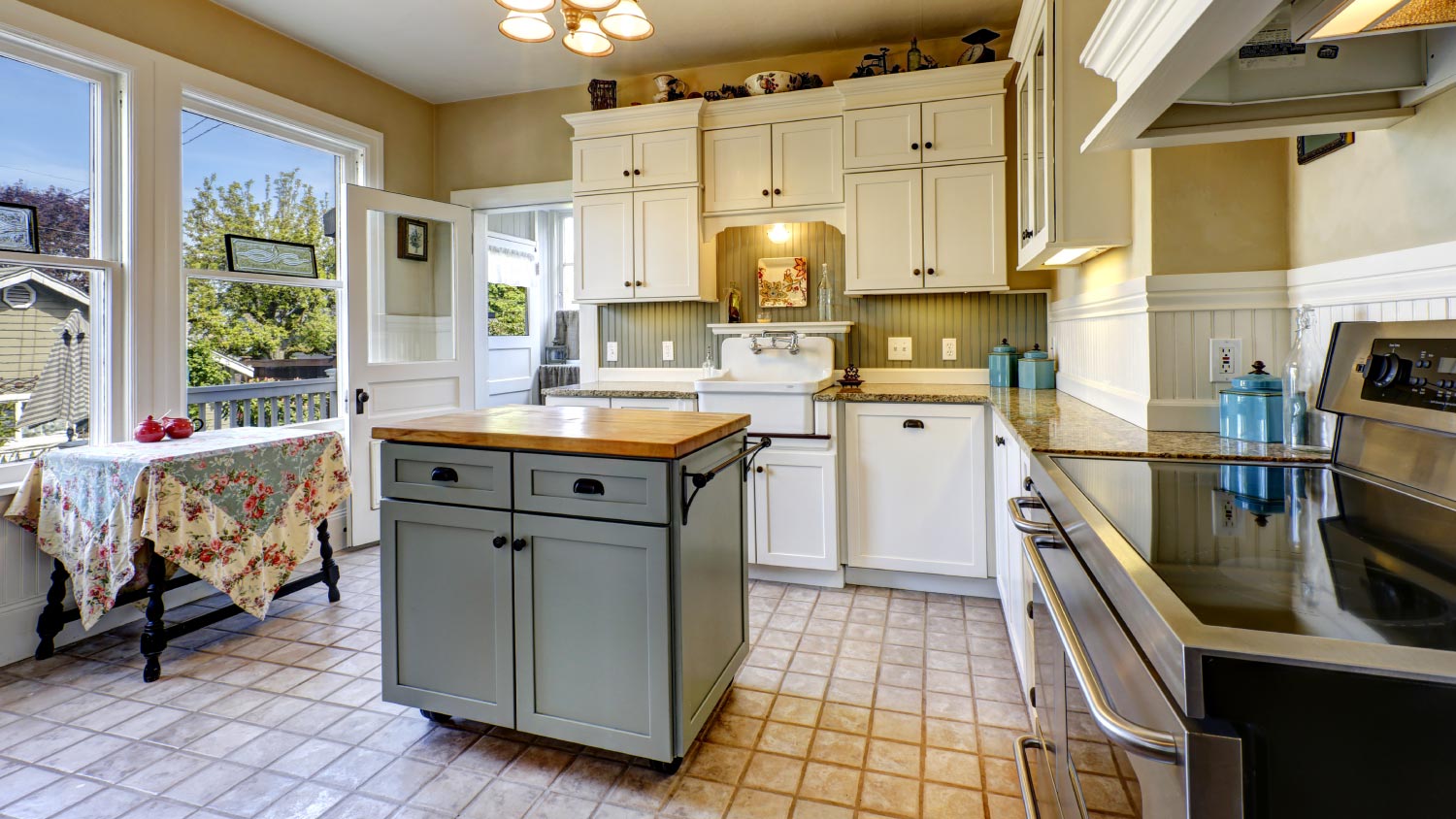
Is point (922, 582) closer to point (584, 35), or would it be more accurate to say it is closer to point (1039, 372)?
point (1039, 372)

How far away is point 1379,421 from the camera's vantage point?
3.82 feet

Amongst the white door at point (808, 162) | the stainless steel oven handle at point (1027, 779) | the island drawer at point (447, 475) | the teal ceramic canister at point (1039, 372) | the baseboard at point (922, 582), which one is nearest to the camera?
the stainless steel oven handle at point (1027, 779)

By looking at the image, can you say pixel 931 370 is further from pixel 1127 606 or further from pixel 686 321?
pixel 1127 606

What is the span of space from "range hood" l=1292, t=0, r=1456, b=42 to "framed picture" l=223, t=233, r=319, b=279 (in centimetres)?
394

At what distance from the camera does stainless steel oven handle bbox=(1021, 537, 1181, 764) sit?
58cm

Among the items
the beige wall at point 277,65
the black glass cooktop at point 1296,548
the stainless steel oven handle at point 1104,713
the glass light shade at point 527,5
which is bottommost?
the stainless steel oven handle at point 1104,713

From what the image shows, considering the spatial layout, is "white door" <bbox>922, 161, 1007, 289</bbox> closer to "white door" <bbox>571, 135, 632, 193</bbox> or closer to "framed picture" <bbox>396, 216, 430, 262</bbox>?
"white door" <bbox>571, 135, 632, 193</bbox>

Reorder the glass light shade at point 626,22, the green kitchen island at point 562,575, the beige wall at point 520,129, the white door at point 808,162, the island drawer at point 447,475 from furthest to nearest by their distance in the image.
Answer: the beige wall at point 520,129
the white door at point 808,162
the glass light shade at point 626,22
the island drawer at point 447,475
the green kitchen island at point 562,575

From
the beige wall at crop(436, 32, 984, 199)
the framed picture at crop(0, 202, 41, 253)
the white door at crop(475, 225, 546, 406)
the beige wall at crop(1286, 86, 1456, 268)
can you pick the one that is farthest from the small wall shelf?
the framed picture at crop(0, 202, 41, 253)

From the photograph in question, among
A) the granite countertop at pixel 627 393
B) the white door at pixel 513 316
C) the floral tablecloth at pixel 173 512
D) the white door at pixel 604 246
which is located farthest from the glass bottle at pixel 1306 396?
the white door at pixel 513 316

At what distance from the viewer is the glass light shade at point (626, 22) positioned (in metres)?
2.22

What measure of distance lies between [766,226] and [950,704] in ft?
8.61

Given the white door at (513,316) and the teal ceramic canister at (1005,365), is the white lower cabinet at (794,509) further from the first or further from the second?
the white door at (513,316)

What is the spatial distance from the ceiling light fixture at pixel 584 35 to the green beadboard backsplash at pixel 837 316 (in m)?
1.53
